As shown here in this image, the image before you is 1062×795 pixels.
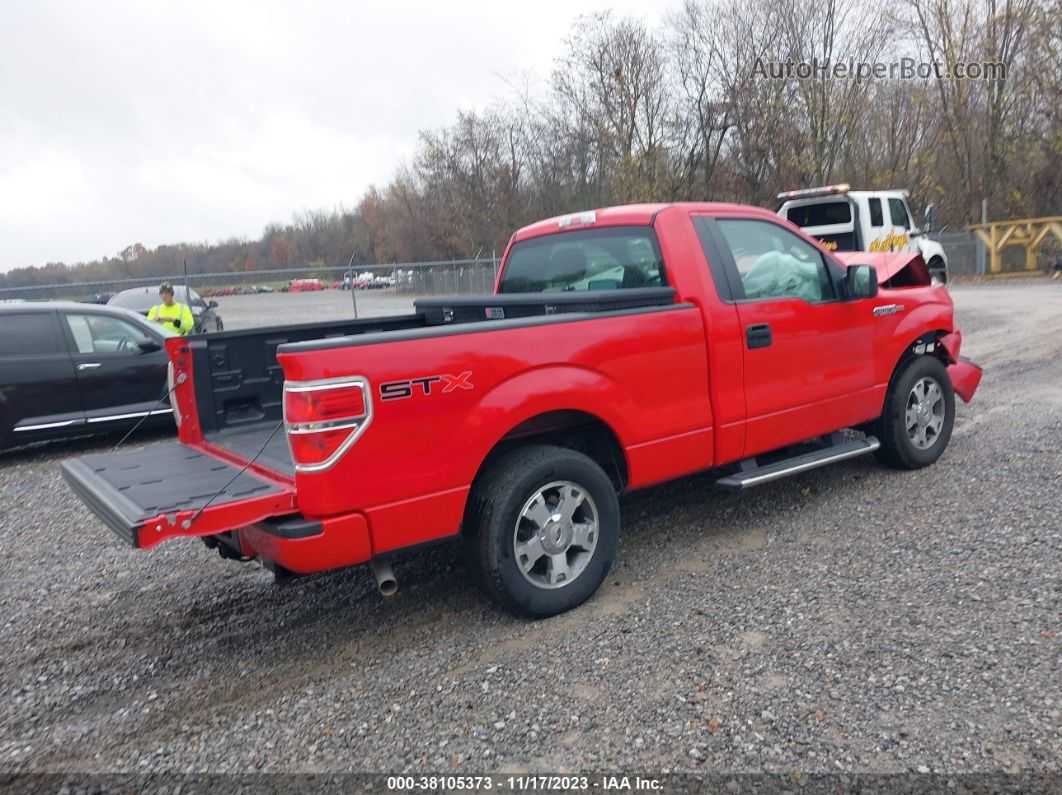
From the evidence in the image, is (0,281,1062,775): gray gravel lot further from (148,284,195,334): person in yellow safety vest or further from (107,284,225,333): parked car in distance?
(107,284,225,333): parked car in distance

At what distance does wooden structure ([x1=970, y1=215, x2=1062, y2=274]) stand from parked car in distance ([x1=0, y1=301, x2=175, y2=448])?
26655mm

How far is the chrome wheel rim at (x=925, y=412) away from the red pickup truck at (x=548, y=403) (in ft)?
0.05

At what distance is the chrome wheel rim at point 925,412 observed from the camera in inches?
238

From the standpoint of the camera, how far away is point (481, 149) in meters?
33.3

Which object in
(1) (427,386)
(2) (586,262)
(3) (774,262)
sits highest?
(2) (586,262)

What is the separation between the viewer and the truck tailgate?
3295 mm

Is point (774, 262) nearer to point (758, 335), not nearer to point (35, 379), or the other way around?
point (758, 335)

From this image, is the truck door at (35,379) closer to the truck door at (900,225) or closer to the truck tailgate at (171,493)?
the truck tailgate at (171,493)

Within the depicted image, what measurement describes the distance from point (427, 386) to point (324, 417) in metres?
0.46

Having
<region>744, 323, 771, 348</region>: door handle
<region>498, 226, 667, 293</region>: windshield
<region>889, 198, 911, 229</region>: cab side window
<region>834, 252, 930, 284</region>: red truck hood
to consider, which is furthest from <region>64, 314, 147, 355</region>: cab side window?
<region>889, 198, 911, 229</region>: cab side window

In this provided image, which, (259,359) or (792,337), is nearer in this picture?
(259,359)

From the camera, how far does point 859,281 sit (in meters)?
5.41

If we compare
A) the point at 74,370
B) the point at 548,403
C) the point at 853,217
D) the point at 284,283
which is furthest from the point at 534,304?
the point at 853,217

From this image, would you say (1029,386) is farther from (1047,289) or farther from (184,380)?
(1047,289)
